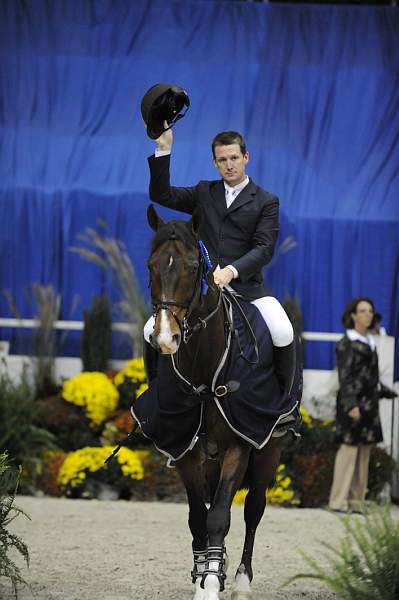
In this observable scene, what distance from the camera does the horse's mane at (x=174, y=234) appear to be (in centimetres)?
524

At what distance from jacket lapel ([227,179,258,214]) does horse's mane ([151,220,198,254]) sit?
806 mm

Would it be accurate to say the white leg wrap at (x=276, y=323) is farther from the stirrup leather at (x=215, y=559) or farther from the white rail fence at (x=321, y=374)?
the white rail fence at (x=321, y=374)

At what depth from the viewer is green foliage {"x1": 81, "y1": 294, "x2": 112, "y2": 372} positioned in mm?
12484

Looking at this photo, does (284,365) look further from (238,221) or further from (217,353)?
(238,221)

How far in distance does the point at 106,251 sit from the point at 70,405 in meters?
1.87

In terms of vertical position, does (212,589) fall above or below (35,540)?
above

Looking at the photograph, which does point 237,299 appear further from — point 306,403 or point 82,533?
point 306,403

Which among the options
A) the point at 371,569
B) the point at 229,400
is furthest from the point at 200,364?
the point at 371,569

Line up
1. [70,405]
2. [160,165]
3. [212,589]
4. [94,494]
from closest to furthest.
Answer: [212,589] < [160,165] < [94,494] < [70,405]

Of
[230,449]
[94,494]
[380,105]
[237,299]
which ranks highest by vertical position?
[380,105]

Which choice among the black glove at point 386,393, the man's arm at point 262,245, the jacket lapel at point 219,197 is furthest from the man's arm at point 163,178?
the black glove at point 386,393

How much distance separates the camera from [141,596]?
20.9 ft

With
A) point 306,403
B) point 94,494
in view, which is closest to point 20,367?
point 94,494

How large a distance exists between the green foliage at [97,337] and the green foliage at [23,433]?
3.84ft
